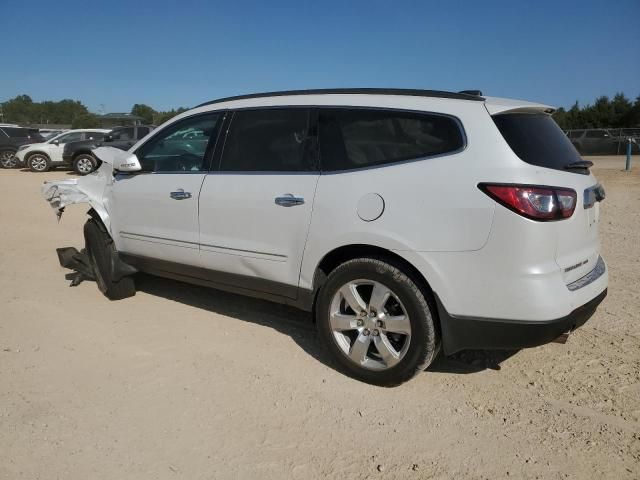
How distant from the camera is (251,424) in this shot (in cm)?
297

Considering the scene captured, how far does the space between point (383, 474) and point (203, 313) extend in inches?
99.3

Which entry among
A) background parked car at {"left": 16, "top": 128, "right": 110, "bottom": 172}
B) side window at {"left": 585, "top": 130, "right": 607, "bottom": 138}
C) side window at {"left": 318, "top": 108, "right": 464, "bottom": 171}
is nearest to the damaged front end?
side window at {"left": 318, "top": 108, "right": 464, "bottom": 171}

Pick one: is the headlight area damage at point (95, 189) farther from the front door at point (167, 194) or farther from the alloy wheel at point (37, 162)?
the alloy wheel at point (37, 162)

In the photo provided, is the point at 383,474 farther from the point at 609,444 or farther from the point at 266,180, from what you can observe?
the point at 266,180

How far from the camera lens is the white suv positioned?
9.31 feet

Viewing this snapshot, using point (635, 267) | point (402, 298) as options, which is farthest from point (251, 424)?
point (635, 267)

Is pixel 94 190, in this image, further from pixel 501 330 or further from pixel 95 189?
pixel 501 330

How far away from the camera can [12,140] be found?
21.2 m

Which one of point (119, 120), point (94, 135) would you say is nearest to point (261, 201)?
point (94, 135)

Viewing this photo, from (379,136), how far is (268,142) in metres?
0.92

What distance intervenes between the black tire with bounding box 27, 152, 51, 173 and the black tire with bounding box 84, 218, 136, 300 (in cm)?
1645

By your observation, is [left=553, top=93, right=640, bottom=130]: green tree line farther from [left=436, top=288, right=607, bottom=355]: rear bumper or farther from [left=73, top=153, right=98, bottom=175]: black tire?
[left=436, top=288, right=607, bottom=355]: rear bumper

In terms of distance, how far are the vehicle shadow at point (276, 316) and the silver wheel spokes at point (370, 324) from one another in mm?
334

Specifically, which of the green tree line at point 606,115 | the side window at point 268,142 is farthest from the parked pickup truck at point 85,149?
the green tree line at point 606,115
